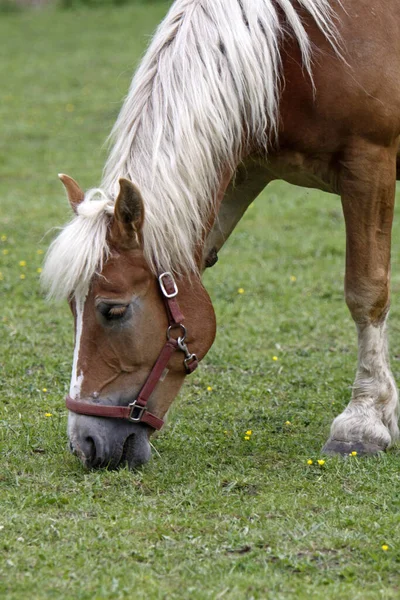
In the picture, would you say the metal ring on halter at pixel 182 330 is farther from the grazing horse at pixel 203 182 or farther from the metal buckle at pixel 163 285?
the metal buckle at pixel 163 285

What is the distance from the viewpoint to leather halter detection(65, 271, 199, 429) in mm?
3824

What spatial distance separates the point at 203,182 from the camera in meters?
3.96

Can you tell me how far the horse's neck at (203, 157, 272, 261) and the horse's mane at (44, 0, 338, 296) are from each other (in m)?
0.51

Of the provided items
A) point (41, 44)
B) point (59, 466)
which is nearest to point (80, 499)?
point (59, 466)

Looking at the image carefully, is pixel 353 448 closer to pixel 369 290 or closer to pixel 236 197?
pixel 369 290

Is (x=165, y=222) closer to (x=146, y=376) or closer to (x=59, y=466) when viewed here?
(x=146, y=376)

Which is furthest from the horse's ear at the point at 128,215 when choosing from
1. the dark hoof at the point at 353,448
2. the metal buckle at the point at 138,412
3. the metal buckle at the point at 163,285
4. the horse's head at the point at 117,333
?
the dark hoof at the point at 353,448

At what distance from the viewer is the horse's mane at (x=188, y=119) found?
3.80 meters

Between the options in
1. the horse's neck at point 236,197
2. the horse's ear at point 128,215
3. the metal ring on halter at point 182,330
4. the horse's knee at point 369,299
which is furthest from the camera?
the horse's neck at point 236,197

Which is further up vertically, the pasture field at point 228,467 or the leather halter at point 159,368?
the leather halter at point 159,368

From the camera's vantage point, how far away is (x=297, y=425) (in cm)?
482

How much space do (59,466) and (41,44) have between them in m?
16.7

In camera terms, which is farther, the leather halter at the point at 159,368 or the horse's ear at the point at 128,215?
the leather halter at the point at 159,368

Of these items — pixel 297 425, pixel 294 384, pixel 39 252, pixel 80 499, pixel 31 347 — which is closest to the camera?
pixel 80 499
